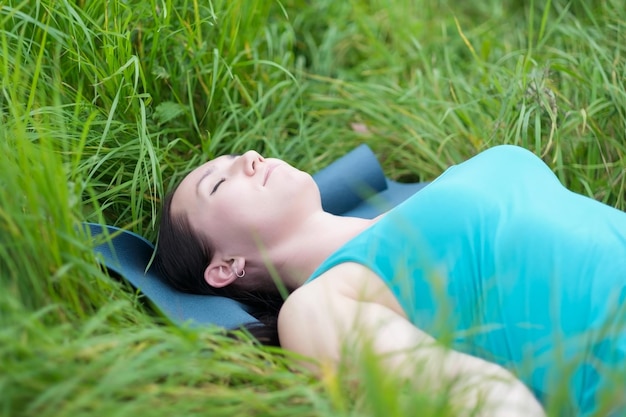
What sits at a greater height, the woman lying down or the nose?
the nose

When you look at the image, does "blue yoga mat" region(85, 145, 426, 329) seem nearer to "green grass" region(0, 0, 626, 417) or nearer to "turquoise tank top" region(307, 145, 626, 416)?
"green grass" region(0, 0, 626, 417)

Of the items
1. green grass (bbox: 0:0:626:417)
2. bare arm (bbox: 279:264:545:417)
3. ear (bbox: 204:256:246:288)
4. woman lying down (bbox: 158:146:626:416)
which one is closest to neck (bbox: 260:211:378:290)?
woman lying down (bbox: 158:146:626:416)

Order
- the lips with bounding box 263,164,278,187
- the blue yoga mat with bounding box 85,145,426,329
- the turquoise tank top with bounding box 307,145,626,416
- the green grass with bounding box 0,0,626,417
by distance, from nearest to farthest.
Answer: the green grass with bounding box 0,0,626,417, the turquoise tank top with bounding box 307,145,626,416, the blue yoga mat with bounding box 85,145,426,329, the lips with bounding box 263,164,278,187

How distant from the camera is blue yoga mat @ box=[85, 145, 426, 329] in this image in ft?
6.66

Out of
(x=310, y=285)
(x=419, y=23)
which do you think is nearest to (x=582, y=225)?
(x=310, y=285)

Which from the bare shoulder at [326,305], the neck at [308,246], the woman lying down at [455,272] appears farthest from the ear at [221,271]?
the bare shoulder at [326,305]

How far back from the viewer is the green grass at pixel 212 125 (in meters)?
1.45

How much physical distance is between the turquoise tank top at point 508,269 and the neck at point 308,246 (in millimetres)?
161

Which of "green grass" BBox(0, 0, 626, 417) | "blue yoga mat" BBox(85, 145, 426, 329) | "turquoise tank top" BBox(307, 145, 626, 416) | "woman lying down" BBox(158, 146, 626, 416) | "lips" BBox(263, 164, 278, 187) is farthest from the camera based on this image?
"lips" BBox(263, 164, 278, 187)

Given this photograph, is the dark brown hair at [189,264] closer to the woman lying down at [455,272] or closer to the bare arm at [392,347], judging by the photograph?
the woman lying down at [455,272]

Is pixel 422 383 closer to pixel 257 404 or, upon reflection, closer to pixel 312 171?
pixel 257 404

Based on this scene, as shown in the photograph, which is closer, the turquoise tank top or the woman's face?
the turquoise tank top

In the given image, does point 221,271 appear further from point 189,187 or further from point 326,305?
point 326,305

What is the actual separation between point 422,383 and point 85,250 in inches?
30.3
